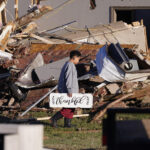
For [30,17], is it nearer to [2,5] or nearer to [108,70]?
[2,5]

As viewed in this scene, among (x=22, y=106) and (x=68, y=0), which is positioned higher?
(x=68, y=0)

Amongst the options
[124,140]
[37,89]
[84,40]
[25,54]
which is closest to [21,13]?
[84,40]

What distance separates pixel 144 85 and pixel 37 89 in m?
2.90

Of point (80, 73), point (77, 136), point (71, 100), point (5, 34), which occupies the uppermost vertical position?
point (5, 34)

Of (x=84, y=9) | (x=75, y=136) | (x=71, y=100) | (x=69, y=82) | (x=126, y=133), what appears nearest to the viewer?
(x=126, y=133)

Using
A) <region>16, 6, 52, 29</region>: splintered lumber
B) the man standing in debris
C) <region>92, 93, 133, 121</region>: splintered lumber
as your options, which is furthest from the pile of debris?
<region>16, 6, 52, 29</region>: splintered lumber

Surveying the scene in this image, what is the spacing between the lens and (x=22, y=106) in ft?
48.6

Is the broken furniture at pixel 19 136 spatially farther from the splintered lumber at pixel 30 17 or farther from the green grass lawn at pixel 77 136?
the splintered lumber at pixel 30 17

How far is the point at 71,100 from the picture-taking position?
11.5 meters

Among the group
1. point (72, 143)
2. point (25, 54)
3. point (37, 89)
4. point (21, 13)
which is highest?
point (21, 13)

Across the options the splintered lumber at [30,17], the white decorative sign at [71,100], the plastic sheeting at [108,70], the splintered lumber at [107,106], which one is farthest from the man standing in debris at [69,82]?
the splintered lumber at [30,17]

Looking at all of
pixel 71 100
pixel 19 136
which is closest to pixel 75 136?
pixel 71 100

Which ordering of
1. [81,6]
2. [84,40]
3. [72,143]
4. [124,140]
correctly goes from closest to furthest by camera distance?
[124,140], [72,143], [84,40], [81,6]

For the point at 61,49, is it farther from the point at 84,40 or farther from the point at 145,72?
the point at 145,72
